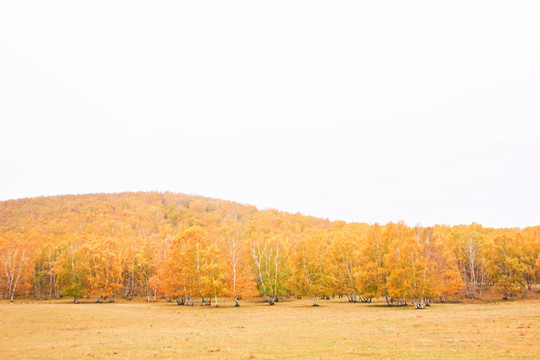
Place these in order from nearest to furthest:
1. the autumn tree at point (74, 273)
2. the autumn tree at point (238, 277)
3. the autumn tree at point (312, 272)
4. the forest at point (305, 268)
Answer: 1. the forest at point (305, 268)
2. the autumn tree at point (312, 272)
3. the autumn tree at point (238, 277)
4. the autumn tree at point (74, 273)

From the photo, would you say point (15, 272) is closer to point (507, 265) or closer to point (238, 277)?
point (238, 277)

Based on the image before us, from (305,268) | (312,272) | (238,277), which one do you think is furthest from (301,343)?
(238,277)

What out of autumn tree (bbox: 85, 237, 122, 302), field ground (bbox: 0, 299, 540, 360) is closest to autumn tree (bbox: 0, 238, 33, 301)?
autumn tree (bbox: 85, 237, 122, 302)

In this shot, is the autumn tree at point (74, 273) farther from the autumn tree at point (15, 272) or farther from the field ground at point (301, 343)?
the field ground at point (301, 343)

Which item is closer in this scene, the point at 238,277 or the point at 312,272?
the point at 312,272

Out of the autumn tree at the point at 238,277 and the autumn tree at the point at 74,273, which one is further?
the autumn tree at the point at 74,273

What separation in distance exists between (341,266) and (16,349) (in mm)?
77241

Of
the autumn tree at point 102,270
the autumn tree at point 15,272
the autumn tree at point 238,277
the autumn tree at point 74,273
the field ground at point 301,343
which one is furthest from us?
the autumn tree at point 15,272

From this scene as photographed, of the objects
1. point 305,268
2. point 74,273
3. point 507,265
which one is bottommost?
point 74,273

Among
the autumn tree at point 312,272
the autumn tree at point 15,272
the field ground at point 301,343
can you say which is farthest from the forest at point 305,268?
the field ground at point 301,343

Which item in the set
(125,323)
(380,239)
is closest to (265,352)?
(125,323)

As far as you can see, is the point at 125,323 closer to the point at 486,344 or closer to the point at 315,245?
the point at 486,344

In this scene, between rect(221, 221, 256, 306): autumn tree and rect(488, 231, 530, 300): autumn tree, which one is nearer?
rect(221, 221, 256, 306): autumn tree

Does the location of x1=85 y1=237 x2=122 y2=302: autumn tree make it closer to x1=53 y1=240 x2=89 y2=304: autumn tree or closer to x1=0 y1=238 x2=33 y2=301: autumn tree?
x1=53 y1=240 x2=89 y2=304: autumn tree
